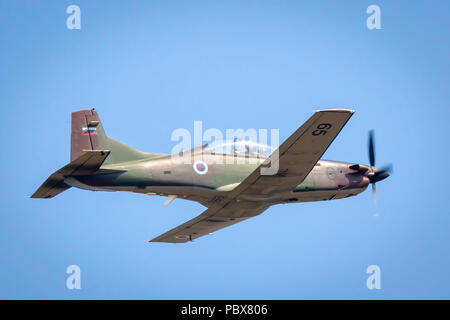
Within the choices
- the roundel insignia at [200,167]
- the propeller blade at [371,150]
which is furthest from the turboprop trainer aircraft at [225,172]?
the propeller blade at [371,150]

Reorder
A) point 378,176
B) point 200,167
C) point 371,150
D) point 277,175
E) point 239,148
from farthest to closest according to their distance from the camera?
point 371,150, point 378,176, point 239,148, point 200,167, point 277,175

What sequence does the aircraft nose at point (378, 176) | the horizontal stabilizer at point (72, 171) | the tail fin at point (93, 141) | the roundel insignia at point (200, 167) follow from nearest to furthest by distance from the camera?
the horizontal stabilizer at point (72, 171) < the tail fin at point (93, 141) < the roundel insignia at point (200, 167) < the aircraft nose at point (378, 176)

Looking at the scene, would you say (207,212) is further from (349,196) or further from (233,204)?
(349,196)

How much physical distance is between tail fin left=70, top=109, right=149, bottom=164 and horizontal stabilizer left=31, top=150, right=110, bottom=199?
0.83 m

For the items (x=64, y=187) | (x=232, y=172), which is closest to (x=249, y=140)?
(x=232, y=172)

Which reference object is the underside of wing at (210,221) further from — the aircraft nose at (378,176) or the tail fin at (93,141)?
the aircraft nose at (378,176)

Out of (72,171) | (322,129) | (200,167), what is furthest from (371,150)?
(72,171)

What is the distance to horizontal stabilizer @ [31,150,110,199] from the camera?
645 inches

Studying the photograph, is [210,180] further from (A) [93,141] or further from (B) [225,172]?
(A) [93,141]

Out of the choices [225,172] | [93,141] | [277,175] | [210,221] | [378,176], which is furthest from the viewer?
[210,221]

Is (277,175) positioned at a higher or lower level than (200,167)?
lower

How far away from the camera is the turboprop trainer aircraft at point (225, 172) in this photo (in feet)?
54.1

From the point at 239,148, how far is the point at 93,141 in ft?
12.3

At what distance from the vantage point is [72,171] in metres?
16.6
